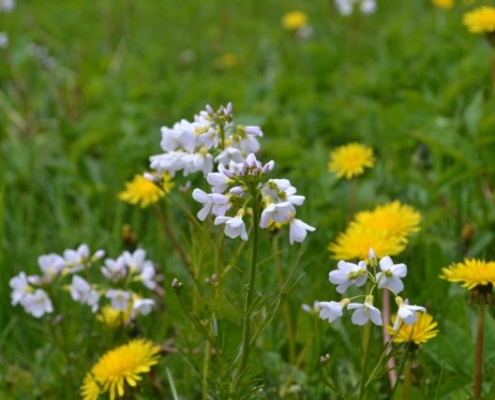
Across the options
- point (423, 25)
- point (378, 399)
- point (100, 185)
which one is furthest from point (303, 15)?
point (378, 399)

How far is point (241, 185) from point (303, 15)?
3.48 metres

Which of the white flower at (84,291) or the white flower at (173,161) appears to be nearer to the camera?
the white flower at (173,161)

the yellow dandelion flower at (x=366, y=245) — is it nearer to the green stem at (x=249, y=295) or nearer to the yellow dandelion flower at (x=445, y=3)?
the green stem at (x=249, y=295)

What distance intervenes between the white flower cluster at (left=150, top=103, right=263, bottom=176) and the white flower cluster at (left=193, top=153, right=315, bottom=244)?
186 mm

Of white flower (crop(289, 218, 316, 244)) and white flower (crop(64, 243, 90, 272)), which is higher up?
white flower (crop(64, 243, 90, 272))

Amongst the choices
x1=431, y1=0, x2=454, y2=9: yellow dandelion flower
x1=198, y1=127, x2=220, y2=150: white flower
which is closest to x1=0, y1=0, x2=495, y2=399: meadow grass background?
x1=431, y1=0, x2=454, y2=9: yellow dandelion flower

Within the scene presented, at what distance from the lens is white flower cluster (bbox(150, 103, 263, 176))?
135 cm

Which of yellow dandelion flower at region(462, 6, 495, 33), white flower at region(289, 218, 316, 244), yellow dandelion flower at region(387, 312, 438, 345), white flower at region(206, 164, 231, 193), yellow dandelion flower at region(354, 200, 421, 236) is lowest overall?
yellow dandelion flower at region(387, 312, 438, 345)

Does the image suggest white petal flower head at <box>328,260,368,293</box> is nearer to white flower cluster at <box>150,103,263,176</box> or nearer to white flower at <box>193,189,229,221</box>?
white flower at <box>193,189,229,221</box>

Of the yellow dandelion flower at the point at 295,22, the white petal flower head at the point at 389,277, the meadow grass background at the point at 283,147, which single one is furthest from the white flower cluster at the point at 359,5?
the white petal flower head at the point at 389,277

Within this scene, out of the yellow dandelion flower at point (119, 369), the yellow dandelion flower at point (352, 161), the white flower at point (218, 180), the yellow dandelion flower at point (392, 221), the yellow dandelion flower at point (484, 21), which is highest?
the yellow dandelion flower at point (484, 21)

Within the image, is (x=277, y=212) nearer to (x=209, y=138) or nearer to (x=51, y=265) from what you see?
(x=209, y=138)

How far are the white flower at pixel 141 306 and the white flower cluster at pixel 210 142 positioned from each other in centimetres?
30

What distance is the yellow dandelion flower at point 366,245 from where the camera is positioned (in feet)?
4.90
